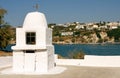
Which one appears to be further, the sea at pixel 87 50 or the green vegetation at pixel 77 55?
the sea at pixel 87 50

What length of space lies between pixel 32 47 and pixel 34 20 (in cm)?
209

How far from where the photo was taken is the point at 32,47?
2236 centimetres

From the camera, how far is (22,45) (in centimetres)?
2278

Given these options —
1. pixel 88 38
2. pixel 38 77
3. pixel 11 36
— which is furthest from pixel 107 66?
pixel 88 38

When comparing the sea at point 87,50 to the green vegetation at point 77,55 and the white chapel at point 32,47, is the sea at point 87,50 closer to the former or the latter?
the green vegetation at point 77,55

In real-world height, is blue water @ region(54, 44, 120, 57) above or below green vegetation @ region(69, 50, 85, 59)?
below

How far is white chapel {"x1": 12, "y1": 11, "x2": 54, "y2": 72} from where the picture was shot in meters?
22.2

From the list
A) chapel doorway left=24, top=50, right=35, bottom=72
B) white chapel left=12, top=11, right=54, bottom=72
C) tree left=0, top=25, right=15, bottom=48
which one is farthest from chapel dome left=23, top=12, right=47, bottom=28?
tree left=0, top=25, right=15, bottom=48

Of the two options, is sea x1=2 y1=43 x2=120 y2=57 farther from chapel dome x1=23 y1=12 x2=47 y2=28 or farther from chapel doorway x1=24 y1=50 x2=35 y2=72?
chapel doorway x1=24 y1=50 x2=35 y2=72

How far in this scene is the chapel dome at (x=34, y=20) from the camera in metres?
22.9

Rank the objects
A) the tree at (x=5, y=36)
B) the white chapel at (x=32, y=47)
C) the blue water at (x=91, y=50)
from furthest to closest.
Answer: the blue water at (x=91, y=50) → the tree at (x=5, y=36) → the white chapel at (x=32, y=47)

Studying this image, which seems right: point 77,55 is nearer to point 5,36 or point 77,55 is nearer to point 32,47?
point 5,36

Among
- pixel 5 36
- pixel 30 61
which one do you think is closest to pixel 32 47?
pixel 30 61

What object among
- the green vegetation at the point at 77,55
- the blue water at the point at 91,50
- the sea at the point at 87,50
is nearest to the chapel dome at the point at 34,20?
the green vegetation at the point at 77,55
